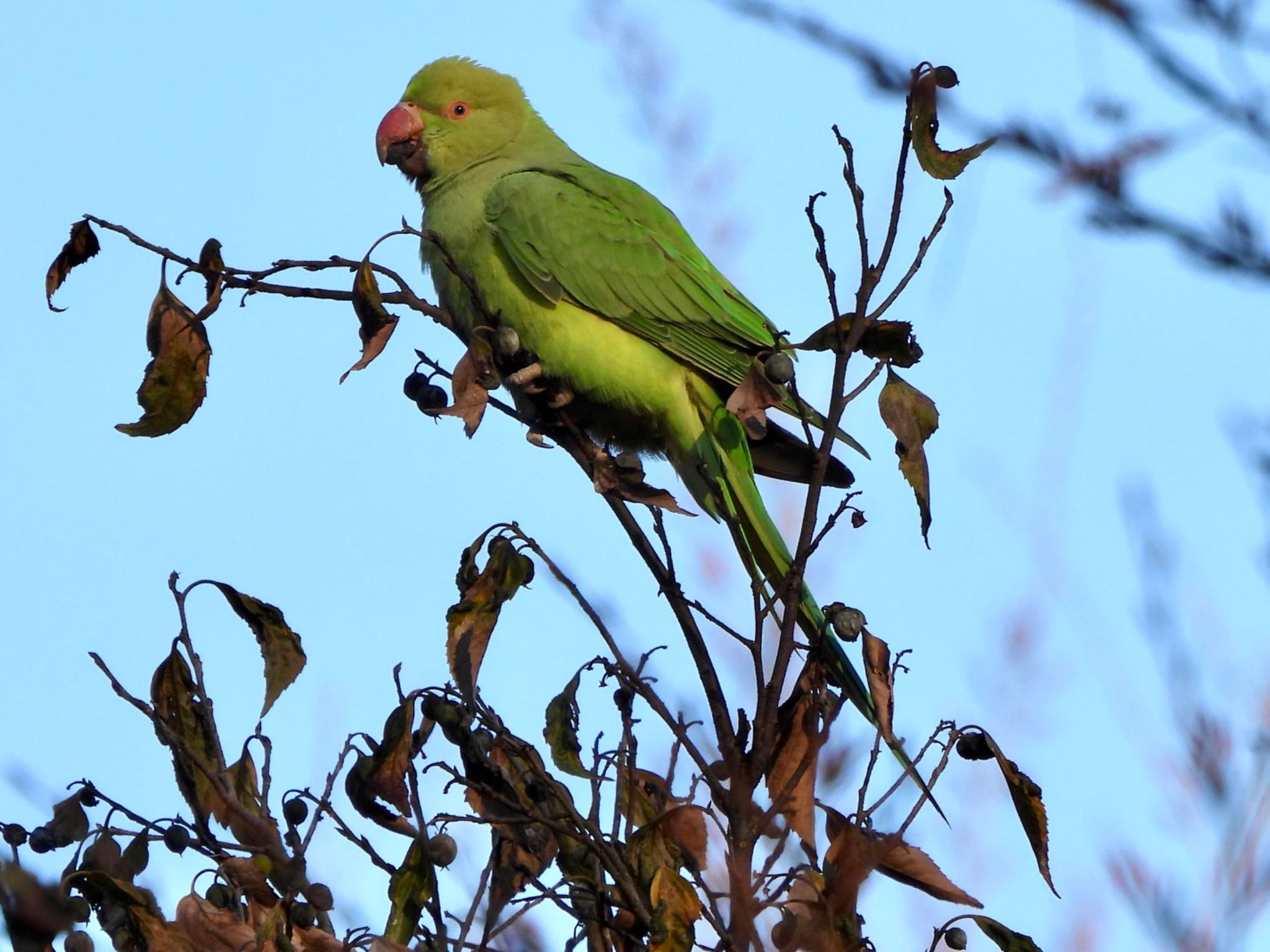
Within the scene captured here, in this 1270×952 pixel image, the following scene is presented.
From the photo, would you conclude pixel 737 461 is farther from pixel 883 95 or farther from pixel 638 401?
pixel 883 95

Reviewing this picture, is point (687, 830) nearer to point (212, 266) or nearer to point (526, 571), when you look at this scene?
point (526, 571)

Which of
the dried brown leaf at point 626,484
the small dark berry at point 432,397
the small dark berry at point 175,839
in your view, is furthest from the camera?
the small dark berry at point 432,397

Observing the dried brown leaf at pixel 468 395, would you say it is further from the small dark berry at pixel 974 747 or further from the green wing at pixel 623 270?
the green wing at pixel 623 270

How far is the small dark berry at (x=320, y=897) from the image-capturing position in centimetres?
226

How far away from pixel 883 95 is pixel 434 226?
302cm

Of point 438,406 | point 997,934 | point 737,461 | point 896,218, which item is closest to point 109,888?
point 438,406

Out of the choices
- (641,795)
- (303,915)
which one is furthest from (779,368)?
(303,915)

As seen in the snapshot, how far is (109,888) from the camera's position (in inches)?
89.4

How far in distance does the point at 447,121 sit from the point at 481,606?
9.10ft

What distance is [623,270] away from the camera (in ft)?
14.3

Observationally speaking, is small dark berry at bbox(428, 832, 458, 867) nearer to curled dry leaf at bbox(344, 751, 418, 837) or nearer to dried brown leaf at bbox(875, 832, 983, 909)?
curled dry leaf at bbox(344, 751, 418, 837)

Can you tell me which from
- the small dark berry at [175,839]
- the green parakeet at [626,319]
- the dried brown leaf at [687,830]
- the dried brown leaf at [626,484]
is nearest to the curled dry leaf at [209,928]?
the small dark berry at [175,839]

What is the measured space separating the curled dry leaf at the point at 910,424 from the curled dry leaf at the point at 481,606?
73 cm

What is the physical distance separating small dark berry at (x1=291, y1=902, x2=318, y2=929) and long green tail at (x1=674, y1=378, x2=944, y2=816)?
4.80ft
